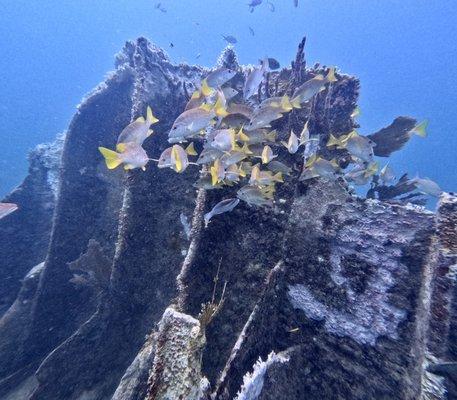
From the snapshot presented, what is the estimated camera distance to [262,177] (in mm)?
3229

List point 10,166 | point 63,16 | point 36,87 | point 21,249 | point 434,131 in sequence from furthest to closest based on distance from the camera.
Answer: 1. point 63,16
2. point 36,87
3. point 434,131
4. point 10,166
5. point 21,249

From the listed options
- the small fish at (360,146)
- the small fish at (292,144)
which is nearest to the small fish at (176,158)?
the small fish at (292,144)

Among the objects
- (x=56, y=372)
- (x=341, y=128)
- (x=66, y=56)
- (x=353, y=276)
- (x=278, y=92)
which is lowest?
(x=56, y=372)

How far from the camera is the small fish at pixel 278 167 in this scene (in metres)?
3.41

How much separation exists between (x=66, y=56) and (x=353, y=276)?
20127 cm

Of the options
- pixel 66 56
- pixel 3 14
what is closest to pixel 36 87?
pixel 66 56

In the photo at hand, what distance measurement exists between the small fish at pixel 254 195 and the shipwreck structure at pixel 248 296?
0.20 metres

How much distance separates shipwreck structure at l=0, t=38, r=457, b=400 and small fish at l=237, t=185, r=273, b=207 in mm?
204

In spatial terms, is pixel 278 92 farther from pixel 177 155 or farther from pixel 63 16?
pixel 63 16

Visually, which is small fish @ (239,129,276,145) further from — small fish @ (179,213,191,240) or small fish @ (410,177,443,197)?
small fish @ (410,177,443,197)

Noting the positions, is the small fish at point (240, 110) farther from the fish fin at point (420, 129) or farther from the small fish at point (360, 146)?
the fish fin at point (420, 129)

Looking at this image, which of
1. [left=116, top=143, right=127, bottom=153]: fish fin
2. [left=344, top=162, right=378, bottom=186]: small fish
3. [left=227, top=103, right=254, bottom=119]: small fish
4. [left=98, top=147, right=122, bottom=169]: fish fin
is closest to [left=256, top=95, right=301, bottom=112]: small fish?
[left=227, top=103, right=254, bottom=119]: small fish

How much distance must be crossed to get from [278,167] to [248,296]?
141 cm

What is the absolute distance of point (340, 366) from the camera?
120 inches
